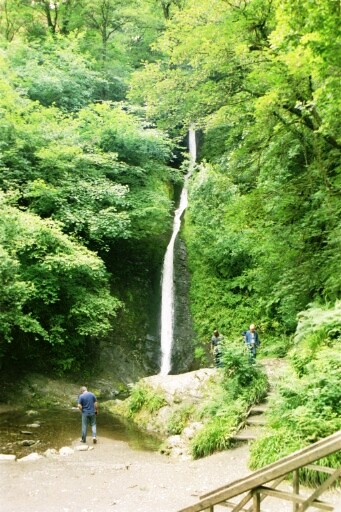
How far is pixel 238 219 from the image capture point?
45.8ft

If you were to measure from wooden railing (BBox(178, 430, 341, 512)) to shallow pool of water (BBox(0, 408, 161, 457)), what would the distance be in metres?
7.89

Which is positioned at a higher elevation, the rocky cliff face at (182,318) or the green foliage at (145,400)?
the rocky cliff face at (182,318)

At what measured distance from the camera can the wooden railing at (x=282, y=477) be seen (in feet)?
11.0

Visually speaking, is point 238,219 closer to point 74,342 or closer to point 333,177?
point 333,177

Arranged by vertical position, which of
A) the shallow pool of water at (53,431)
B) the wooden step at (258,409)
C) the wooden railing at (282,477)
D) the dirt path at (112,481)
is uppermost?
the wooden railing at (282,477)

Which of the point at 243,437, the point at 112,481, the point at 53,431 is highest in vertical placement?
the point at 243,437

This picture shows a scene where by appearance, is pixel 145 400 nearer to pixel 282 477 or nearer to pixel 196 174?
pixel 282 477

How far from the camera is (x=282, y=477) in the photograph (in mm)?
4012

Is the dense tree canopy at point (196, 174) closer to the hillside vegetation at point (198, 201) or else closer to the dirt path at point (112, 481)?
the hillside vegetation at point (198, 201)

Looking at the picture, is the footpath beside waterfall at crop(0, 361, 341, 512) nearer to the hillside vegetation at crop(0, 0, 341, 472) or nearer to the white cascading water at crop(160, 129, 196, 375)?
the hillside vegetation at crop(0, 0, 341, 472)

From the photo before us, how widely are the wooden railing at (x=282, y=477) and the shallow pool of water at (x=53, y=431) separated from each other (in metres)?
7.89

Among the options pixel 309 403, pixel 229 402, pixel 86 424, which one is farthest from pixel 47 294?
pixel 309 403

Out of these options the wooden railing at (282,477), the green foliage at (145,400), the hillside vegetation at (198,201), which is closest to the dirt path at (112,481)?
the hillside vegetation at (198,201)

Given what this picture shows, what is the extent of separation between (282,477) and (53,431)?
32.9 feet
